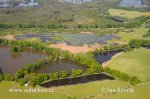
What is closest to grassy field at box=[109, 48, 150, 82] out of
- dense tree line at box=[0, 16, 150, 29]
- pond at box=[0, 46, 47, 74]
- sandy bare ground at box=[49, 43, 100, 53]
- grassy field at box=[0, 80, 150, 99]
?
grassy field at box=[0, 80, 150, 99]

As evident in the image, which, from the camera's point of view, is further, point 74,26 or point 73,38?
point 74,26

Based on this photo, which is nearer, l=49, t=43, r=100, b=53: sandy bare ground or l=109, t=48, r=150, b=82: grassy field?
l=109, t=48, r=150, b=82: grassy field

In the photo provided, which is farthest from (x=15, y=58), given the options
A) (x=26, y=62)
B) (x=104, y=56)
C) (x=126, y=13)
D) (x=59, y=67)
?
(x=126, y=13)

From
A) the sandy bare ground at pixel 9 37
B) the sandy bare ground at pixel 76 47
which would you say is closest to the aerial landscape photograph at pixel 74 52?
the sandy bare ground at pixel 76 47

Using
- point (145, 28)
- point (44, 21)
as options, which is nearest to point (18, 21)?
point (44, 21)

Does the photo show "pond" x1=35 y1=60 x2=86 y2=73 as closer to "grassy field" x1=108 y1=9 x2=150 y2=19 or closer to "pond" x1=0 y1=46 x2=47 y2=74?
"pond" x1=0 y1=46 x2=47 y2=74

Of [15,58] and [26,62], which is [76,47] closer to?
[26,62]

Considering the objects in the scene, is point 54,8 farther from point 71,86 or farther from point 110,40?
point 71,86
